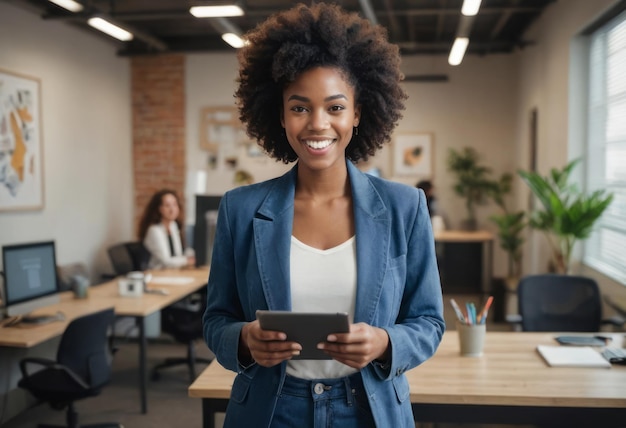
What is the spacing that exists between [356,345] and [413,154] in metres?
8.13

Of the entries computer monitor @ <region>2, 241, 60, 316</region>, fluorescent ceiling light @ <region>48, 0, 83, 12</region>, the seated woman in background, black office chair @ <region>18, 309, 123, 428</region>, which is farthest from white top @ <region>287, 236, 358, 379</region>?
the seated woman in background

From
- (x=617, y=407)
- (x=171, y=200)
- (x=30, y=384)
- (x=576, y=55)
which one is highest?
(x=576, y=55)

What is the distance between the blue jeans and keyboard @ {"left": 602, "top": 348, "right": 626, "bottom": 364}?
172 cm

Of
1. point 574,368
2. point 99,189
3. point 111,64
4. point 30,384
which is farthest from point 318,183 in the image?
point 111,64

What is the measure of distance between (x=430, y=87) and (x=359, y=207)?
26.5ft

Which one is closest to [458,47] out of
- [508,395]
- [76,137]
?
[76,137]

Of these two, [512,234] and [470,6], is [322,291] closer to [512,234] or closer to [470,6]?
[470,6]

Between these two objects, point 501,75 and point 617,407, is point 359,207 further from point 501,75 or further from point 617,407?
point 501,75

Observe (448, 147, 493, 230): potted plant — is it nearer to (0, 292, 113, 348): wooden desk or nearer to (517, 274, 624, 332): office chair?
(517, 274, 624, 332): office chair

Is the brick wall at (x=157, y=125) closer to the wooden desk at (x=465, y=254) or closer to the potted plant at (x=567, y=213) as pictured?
the wooden desk at (x=465, y=254)

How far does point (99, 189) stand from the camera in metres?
7.67

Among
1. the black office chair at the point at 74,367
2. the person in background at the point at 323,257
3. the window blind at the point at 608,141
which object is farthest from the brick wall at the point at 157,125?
the person in background at the point at 323,257

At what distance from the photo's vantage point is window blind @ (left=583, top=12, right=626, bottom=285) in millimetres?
4660

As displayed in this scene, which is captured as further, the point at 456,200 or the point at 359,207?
the point at 456,200
